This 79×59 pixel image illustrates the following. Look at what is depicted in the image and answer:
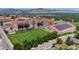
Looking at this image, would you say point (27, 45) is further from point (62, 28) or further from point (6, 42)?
point (62, 28)

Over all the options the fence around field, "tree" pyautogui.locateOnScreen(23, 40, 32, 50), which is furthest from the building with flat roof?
the fence around field

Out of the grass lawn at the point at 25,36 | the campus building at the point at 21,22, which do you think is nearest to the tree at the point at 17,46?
the grass lawn at the point at 25,36

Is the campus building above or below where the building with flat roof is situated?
above

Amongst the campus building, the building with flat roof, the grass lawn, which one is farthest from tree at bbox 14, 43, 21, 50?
the building with flat roof

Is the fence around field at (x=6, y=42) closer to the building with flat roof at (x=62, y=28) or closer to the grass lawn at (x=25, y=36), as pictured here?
the grass lawn at (x=25, y=36)

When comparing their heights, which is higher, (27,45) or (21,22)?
(21,22)

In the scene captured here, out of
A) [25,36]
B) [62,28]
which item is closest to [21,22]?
[25,36]

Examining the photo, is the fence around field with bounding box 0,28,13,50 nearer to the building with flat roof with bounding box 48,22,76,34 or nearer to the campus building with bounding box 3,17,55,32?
the campus building with bounding box 3,17,55,32

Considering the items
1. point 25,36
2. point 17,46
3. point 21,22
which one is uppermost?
point 21,22

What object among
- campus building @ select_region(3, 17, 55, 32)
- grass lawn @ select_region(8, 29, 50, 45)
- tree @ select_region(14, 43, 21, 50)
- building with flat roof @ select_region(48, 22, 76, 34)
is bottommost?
tree @ select_region(14, 43, 21, 50)

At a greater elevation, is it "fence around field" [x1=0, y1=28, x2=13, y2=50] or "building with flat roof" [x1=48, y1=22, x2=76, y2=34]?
"building with flat roof" [x1=48, y1=22, x2=76, y2=34]
